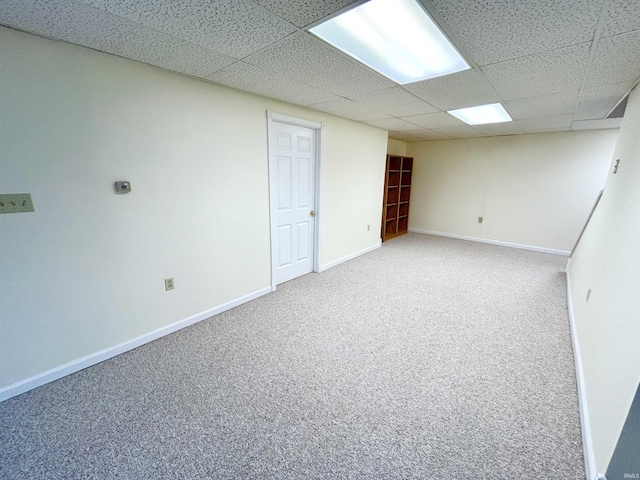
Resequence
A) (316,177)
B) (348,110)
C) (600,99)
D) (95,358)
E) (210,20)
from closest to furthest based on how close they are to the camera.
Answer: (210,20) < (95,358) < (600,99) < (348,110) < (316,177)

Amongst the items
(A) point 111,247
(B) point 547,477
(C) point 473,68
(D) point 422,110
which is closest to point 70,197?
(A) point 111,247

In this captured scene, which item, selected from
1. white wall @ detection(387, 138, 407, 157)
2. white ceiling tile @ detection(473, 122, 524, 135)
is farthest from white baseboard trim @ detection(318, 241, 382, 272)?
white ceiling tile @ detection(473, 122, 524, 135)

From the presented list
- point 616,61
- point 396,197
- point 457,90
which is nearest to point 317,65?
point 457,90

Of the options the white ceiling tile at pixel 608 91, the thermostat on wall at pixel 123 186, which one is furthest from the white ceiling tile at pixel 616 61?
the thermostat on wall at pixel 123 186

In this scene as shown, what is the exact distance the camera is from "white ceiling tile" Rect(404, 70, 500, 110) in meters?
2.11

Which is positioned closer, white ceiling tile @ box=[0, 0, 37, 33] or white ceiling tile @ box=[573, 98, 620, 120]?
white ceiling tile @ box=[0, 0, 37, 33]

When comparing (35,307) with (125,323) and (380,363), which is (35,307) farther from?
(380,363)

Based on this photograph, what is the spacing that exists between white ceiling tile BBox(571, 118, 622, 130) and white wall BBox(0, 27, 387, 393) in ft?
13.8

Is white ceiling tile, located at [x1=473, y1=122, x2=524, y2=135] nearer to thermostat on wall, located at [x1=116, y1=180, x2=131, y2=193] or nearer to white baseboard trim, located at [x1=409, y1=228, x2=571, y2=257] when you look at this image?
white baseboard trim, located at [x1=409, y1=228, x2=571, y2=257]

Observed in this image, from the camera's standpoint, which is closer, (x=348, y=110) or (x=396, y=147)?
(x=348, y=110)

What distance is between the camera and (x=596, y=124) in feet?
12.7

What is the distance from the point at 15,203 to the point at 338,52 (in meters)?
2.19

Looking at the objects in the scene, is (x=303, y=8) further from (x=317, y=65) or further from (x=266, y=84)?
(x=266, y=84)

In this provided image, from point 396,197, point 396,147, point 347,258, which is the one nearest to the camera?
point 347,258
